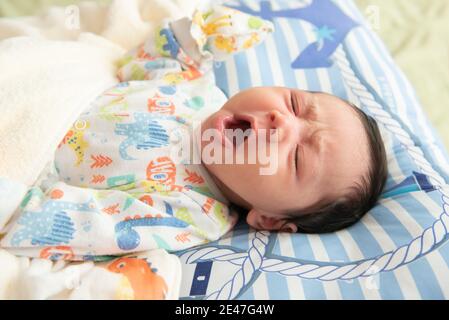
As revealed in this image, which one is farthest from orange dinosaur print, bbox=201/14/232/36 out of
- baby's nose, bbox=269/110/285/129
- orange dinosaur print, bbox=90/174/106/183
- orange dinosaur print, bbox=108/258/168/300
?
orange dinosaur print, bbox=108/258/168/300

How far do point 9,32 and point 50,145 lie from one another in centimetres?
52

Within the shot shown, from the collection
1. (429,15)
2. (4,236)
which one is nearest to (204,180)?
(4,236)

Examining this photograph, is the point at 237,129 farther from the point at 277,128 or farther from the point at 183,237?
the point at 183,237

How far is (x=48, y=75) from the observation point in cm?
113

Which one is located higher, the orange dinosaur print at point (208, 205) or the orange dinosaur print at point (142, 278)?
the orange dinosaur print at point (208, 205)

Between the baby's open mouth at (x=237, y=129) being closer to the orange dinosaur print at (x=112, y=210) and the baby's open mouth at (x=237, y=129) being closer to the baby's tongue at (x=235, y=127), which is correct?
the baby's tongue at (x=235, y=127)

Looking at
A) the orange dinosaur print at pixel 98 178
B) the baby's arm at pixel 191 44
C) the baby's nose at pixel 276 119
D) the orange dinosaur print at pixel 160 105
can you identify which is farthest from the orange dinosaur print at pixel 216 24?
the orange dinosaur print at pixel 98 178

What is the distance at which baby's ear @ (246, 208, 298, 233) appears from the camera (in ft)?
3.53

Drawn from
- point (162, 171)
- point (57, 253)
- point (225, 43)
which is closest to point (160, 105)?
point (162, 171)

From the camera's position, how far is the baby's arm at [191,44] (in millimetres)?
1310

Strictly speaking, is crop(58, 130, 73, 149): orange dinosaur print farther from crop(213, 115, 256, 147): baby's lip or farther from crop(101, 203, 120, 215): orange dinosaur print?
crop(213, 115, 256, 147): baby's lip

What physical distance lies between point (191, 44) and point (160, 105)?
248mm

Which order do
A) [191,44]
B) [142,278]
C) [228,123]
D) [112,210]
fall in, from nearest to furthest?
[142,278] → [112,210] → [228,123] → [191,44]

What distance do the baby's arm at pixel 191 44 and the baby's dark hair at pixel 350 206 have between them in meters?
0.43
